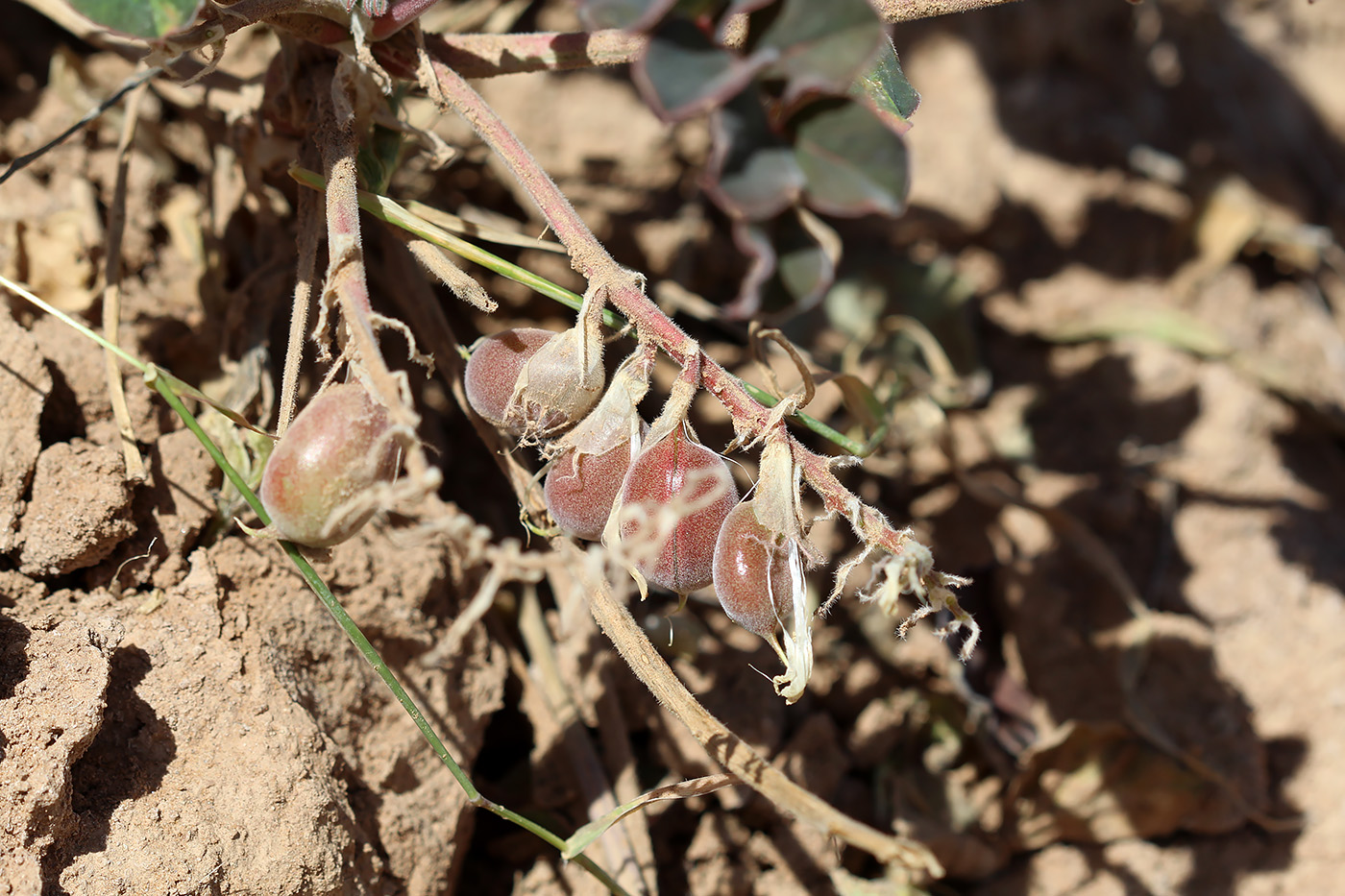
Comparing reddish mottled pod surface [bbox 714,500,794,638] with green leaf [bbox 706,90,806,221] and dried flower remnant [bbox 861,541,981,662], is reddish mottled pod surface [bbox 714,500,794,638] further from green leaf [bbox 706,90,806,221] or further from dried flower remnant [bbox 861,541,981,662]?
green leaf [bbox 706,90,806,221]

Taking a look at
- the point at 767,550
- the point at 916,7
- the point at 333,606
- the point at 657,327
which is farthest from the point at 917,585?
the point at 916,7

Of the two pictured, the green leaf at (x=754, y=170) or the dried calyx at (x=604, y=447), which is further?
the dried calyx at (x=604, y=447)

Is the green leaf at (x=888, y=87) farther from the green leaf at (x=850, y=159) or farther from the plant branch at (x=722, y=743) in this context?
the plant branch at (x=722, y=743)

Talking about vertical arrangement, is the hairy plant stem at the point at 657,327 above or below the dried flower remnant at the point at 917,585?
above

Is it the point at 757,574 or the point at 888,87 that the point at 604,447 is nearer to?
the point at 757,574

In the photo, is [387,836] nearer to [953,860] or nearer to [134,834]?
[134,834]

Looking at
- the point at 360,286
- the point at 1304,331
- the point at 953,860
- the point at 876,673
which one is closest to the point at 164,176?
the point at 360,286

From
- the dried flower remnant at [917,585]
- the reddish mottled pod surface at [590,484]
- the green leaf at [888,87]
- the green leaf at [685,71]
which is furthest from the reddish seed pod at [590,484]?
the green leaf at [888,87]
